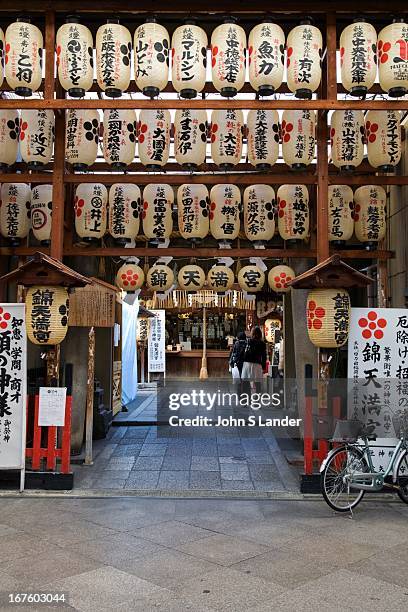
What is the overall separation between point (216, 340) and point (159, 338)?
149 inches

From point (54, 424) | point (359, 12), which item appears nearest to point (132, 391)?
point (54, 424)

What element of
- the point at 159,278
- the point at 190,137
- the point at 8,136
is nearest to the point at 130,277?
the point at 159,278

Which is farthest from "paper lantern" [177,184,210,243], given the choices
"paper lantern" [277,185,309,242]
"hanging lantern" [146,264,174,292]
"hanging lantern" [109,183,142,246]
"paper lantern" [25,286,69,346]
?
"paper lantern" [25,286,69,346]

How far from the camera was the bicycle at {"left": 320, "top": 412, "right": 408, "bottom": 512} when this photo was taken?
7.57 m

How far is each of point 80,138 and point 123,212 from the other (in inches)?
59.2

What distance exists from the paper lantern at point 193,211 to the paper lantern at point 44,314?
2784 mm

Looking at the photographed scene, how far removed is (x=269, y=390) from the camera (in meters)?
16.4

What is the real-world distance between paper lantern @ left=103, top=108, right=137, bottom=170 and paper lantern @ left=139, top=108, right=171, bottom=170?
0.65 feet

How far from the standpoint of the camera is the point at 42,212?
10555 mm

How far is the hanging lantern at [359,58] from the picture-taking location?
28.9 ft

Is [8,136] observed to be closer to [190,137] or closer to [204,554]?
[190,137]

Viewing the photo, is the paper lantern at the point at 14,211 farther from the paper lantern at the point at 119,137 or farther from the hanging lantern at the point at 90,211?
the paper lantern at the point at 119,137

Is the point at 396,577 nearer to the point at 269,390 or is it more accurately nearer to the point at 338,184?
the point at 338,184

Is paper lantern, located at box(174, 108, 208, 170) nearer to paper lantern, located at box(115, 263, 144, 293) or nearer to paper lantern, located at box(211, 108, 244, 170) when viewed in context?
paper lantern, located at box(211, 108, 244, 170)
